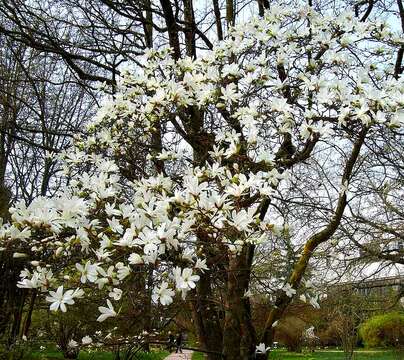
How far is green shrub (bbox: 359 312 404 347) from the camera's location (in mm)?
19672

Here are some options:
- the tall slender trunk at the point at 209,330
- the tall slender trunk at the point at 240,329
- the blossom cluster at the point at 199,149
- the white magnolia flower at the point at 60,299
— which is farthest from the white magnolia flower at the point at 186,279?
the tall slender trunk at the point at 209,330

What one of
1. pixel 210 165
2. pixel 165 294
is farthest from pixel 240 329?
pixel 165 294

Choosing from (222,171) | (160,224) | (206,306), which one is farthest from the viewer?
(206,306)

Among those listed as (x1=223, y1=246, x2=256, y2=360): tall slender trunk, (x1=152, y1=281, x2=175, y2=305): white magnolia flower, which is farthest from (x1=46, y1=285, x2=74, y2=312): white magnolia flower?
(x1=223, y1=246, x2=256, y2=360): tall slender trunk

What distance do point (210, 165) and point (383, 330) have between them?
2192 cm

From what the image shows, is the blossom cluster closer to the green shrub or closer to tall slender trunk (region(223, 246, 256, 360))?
tall slender trunk (region(223, 246, 256, 360))

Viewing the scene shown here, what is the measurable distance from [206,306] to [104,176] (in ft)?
5.87

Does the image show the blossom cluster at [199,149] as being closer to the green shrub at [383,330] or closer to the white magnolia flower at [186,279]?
the white magnolia flower at [186,279]

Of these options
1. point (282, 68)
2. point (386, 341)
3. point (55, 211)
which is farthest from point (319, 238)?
point (386, 341)

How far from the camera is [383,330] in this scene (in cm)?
2298

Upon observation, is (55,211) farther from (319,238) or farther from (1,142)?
(1,142)

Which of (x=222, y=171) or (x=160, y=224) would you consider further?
(x=222, y=171)

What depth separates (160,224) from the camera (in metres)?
2.22

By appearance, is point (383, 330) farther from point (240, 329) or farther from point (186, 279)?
point (186, 279)
